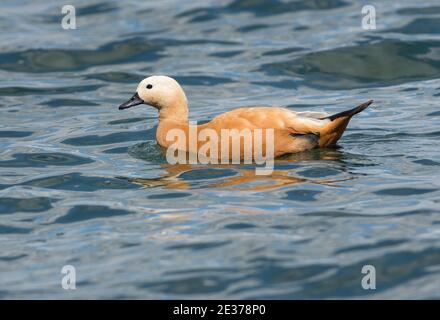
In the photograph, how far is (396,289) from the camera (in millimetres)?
7449

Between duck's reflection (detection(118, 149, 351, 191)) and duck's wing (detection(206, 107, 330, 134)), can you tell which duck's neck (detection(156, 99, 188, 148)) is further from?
duck's wing (detection(206, 107, 330, 134))

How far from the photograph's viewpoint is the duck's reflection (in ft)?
31.6

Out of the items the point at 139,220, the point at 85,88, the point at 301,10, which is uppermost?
the point at 301,10

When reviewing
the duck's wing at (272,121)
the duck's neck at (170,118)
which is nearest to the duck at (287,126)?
the duck's wing at (272,121)

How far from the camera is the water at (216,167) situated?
308 inches

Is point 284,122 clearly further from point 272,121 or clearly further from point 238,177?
point 238,177

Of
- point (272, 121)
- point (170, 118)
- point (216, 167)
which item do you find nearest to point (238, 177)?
point (216, 167)

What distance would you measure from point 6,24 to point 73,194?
831cm

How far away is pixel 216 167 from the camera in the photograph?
1019 cm

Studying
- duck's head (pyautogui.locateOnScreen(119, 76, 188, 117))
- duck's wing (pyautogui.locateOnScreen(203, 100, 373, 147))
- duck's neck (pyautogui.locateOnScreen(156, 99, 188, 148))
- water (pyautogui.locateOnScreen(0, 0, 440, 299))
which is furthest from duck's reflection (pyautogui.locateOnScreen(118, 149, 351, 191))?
duck's head (pyautogui.locateOnScreen(119, 76, 188, 117))

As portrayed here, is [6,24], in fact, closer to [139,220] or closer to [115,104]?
[115,104]

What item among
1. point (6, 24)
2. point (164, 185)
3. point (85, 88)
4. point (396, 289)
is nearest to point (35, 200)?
point (164, 185)

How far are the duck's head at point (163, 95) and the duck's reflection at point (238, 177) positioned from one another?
811 millimetres

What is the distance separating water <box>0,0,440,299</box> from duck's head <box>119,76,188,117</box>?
52cm
